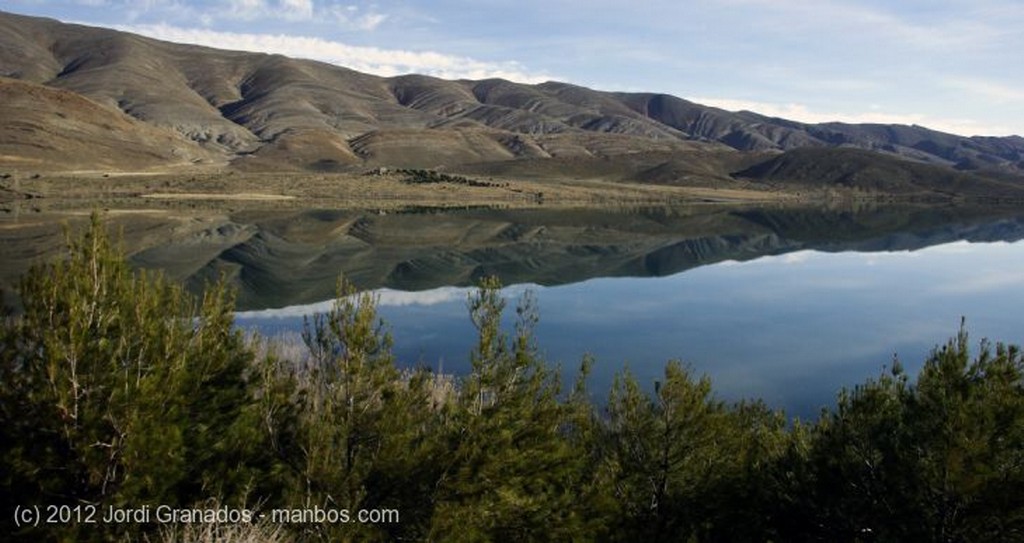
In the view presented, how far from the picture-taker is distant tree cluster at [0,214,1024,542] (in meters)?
8.65

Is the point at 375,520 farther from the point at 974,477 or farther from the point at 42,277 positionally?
the point at 974,477

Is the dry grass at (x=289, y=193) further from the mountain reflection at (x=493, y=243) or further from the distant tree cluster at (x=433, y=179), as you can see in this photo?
the mountain reflection at (x=493, y=243)

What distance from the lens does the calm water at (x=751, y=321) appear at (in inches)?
1268

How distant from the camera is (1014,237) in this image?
99688 mm

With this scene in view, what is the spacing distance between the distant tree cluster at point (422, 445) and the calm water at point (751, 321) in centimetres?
830

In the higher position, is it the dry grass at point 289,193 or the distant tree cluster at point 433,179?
the distant tree cluster at point 433,179

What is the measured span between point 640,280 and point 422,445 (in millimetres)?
50016

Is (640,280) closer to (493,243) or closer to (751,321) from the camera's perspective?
(751,321)

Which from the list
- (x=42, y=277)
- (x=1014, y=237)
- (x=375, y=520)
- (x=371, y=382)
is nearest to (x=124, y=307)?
(x=42, y=277)

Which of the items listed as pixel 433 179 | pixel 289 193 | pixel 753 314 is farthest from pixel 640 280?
pixel 433 179

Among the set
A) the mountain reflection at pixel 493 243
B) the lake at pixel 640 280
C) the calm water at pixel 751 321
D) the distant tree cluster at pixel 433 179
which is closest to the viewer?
the calm water at pixel 751 321

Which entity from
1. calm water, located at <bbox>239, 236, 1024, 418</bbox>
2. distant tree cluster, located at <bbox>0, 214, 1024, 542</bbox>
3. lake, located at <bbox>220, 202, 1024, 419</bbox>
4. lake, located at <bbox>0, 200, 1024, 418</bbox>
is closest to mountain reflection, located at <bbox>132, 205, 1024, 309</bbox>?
lake, located at <bbox>0, 200, 1024, 418</bbox>

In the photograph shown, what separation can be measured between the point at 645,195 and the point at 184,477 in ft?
493

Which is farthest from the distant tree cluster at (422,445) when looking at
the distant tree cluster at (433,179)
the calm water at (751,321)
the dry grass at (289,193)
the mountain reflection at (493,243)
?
the distant tree cluster at (433,179)
